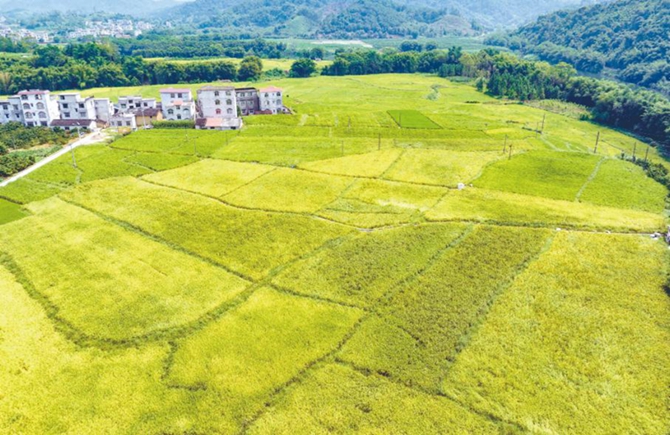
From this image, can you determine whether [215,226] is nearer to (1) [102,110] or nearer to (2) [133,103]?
(1) [102,110]

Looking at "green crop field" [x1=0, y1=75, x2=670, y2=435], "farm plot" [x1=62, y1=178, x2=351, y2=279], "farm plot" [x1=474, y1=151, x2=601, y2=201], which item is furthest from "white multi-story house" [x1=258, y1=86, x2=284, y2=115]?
"farm plot" [x1=474, y1=151, x2=601, y2=201]

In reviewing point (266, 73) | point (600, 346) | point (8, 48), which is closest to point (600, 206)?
point (600, 346)

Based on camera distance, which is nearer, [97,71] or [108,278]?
[108,278]

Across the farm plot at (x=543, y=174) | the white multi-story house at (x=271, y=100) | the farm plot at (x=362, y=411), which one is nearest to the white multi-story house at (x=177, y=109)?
the white multi-story house at (x=271, y=100)

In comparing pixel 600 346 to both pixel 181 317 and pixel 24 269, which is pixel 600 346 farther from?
pixel 24 269

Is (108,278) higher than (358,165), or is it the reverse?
(358,165)

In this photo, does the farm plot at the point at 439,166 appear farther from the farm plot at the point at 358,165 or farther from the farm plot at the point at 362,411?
the farm plot at the point at 362,411

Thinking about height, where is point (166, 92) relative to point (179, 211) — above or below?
above

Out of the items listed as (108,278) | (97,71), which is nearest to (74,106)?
(97,71)
